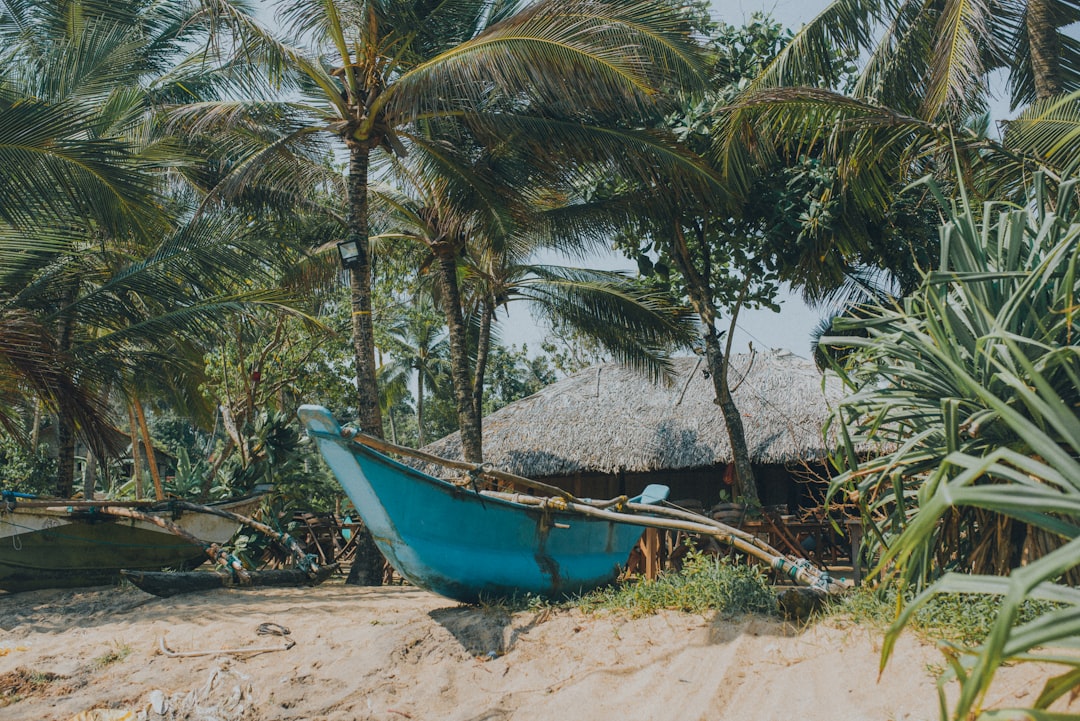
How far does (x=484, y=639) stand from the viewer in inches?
223

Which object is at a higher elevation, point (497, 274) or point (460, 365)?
point (497, 274)

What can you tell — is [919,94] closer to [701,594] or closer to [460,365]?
[701,594]

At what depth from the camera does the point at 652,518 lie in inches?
233

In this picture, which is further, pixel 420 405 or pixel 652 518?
pixel 420 405

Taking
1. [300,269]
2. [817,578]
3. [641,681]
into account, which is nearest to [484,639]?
[641,681]

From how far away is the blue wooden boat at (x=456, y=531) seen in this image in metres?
5.59

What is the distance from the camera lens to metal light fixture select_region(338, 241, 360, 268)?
29.4ft

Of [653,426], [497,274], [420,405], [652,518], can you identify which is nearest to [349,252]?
[497,274]

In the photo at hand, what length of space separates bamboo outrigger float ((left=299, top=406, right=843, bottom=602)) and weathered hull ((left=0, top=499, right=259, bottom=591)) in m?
4.01

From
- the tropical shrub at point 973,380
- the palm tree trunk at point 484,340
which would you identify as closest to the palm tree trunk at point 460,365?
the palm tree trunk at point 484,340

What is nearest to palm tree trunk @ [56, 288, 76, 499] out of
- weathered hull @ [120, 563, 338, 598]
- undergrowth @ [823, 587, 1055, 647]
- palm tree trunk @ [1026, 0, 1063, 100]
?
weathered hull @ [120, 563, 338, 598]

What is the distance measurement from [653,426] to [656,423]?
113mm

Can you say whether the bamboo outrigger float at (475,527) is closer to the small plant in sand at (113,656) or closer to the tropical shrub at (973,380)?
the tropical shrub at (973,380)

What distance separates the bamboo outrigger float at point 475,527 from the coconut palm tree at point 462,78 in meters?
3.48
